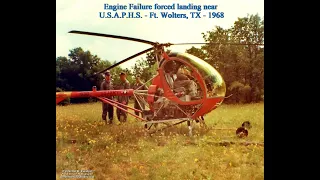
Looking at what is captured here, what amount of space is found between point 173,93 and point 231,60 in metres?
0.86

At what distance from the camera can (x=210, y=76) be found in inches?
232

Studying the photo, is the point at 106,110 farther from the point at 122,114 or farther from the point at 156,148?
the point at 156,148

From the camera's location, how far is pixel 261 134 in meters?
5.87

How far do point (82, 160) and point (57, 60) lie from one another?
134 cm

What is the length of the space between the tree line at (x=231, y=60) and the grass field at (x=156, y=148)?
9.7 inches

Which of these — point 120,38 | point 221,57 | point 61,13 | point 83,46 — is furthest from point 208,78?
point 61,13

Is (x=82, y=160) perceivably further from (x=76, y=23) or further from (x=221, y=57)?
(x=221, y=57)

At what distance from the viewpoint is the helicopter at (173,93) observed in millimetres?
5910

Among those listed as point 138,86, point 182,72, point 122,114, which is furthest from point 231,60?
point 122,114

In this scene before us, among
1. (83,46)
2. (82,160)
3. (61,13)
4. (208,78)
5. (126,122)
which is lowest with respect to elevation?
(82,160)

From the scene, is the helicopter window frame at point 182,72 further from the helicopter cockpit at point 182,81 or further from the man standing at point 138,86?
the man standing at point 138,86

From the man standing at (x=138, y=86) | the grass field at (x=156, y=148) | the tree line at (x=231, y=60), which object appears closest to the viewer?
the grass field at (x=156, y=148)

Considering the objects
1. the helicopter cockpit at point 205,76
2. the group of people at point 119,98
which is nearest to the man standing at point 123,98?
the group of people at point 119,98

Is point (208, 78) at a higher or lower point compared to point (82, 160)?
higher
